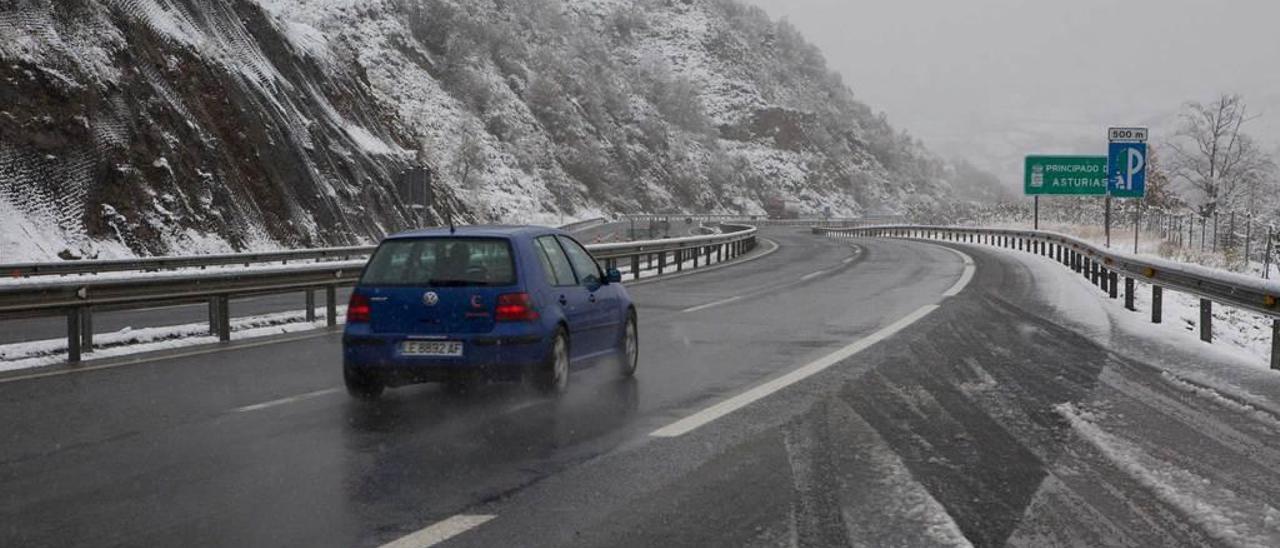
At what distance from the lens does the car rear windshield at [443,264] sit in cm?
820

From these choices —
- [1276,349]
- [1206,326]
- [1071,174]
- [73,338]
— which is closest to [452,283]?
[73,338]

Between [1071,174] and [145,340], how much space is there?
3566 cm

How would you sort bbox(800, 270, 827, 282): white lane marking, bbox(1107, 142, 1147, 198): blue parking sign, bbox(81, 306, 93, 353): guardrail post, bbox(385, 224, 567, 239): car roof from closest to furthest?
bbox(385, 224, 567, 239): car roof < bbox(81, 306, 93, 353): guardrail post < bbox(800, 270, 827, 282): white lane marking < bbox(1107, 142, 1147, 198): blue parking sign

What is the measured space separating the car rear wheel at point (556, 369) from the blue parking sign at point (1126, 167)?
22094mm

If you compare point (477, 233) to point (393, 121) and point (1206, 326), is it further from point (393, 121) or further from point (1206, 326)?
point (393, 121)

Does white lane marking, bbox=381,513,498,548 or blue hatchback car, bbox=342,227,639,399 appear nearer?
white lane marking, bbox=381,513,498,548

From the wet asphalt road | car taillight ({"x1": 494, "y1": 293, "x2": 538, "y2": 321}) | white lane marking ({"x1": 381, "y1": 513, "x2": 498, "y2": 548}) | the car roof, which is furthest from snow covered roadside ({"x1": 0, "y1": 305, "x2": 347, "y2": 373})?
white lane marking ({"x1": 381, "y1": 513, "x2": 498, "y2": 548})

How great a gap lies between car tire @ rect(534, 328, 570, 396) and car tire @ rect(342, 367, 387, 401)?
124 centimetres

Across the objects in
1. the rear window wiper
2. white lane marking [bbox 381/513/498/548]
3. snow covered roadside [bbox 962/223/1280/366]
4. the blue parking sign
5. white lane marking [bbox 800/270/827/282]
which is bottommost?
snow covered roadside [bbox 962/223/1280/366]

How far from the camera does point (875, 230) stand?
257ft

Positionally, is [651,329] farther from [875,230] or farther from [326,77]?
[875,230]

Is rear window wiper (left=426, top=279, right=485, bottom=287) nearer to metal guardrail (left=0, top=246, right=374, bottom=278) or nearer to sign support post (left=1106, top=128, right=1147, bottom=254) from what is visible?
metal guardrail (left=0, top=246, right=374, bottom=278)

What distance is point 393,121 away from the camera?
185 ft

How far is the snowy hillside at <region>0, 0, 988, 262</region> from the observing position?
29953 mm
